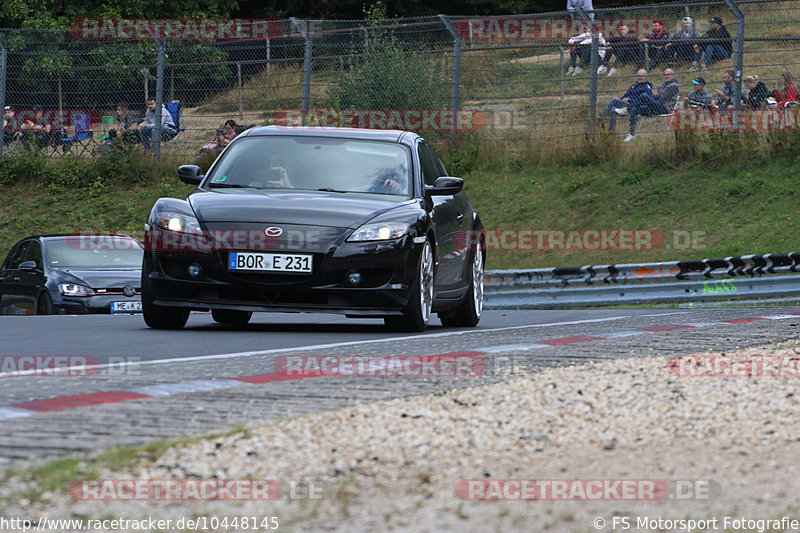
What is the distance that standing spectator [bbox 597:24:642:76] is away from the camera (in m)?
22.8

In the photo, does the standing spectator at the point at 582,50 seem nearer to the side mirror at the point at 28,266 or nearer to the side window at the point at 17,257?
the side window at the point at 17,257

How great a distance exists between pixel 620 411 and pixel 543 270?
42.5ft

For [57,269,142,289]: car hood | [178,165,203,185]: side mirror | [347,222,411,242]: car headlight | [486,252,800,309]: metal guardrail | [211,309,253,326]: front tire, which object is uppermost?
[178,165,203,185]: side mirror

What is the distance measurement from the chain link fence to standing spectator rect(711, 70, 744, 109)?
0.27 feet

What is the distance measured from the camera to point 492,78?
2406cm

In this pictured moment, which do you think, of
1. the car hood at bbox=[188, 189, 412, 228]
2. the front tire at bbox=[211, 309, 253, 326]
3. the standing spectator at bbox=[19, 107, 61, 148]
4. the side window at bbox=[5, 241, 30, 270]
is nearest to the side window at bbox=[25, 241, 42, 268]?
the side window at bbox=[5, 241, 30, 270]

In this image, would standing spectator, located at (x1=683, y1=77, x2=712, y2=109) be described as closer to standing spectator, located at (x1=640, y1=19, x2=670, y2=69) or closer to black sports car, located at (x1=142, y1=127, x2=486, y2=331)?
standing spectator, located at (x1=640, y1=19, x2=670, y2=69)

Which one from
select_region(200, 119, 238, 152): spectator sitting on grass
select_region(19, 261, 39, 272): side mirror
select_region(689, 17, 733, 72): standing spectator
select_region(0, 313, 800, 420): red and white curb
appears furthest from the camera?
select_region(200, 119, 238, 152): spectator sitting on grass

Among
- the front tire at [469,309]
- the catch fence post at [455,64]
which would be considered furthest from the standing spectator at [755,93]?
the front tire at [469,309]

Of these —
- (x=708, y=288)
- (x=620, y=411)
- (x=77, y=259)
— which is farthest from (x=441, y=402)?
(x=708, y=288)

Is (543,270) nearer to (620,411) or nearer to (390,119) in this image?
(390,119)

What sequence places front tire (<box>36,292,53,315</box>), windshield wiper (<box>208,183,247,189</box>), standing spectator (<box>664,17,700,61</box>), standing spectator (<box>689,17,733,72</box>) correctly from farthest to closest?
standing spectator (<box>664,17,700,61</box>)
standing spectator (<box>689,17,733,72</box>)
front tire (<box>36,292,53,315</box>)
windshield wiper (<box>208,183,247,189</box>)

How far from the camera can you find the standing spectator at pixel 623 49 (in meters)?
22.8

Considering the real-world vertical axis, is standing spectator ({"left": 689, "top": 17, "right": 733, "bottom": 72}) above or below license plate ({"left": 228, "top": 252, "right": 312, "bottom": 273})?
above
